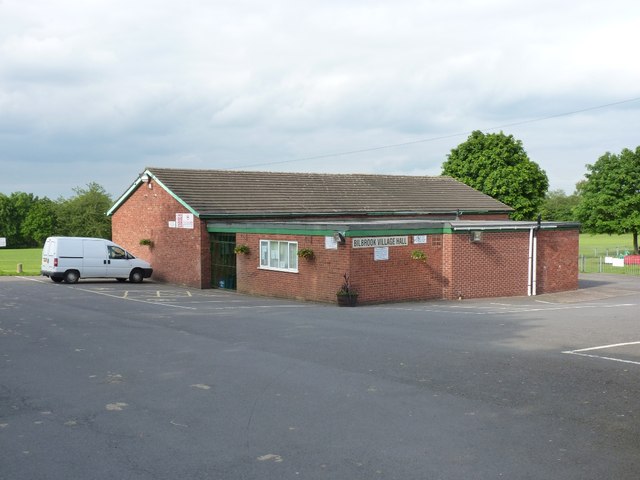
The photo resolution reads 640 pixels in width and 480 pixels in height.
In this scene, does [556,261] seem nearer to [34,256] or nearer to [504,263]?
[504,263]

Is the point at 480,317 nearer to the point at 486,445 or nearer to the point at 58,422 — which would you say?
the point at 486,445

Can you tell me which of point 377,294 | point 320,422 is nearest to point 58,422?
point 320,422

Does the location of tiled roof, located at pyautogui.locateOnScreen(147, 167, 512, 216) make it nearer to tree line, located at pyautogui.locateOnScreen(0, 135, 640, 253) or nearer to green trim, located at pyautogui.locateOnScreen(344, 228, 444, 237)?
green trim, located at pyautogui.locateOnScreen(344, 228, 444, 237)

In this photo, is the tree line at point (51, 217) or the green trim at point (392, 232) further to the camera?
the tree line at point (51, 217)

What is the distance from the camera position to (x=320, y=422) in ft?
24.9

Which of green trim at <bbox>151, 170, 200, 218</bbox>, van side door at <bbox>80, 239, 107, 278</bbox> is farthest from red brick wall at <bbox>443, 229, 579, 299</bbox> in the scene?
van side door at <bbox>80, 239, 107, 278</bbox>

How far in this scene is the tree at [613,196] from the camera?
60.8 metres

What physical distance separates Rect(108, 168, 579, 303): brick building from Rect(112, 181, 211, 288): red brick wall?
0.16 feet

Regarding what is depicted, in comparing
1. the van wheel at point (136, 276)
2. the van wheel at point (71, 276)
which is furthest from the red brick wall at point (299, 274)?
the van wheel at point (71, 276)

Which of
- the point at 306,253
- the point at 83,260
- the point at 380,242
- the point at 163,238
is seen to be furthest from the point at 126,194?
the point at 380,242

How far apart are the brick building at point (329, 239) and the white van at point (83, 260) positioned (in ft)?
7.13

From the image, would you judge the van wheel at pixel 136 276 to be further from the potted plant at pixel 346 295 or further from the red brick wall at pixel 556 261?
the red brick wall at pixel 556 261

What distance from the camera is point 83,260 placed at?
100 ft

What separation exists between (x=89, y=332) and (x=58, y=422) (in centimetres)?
722
